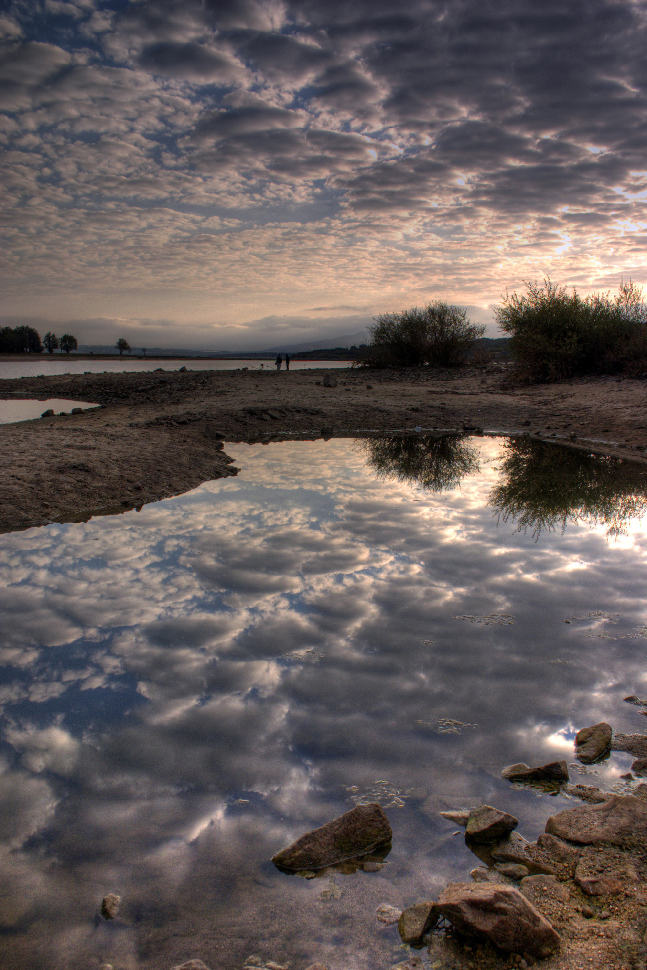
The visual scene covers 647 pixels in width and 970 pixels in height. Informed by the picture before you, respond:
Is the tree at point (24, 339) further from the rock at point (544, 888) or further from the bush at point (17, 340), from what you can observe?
the rock at point (544, 888)

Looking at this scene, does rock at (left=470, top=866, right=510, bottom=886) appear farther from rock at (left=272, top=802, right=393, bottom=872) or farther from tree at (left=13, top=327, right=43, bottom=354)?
tree at (left=13, top=327, right=43, bottom=354)

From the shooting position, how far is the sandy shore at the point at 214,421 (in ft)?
26.4

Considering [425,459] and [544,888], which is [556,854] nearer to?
[544,888]

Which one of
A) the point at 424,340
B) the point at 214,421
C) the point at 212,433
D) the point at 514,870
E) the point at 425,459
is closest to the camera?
the point at 514,870

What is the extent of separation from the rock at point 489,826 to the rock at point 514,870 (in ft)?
0.39

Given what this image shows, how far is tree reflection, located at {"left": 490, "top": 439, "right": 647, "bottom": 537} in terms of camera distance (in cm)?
710

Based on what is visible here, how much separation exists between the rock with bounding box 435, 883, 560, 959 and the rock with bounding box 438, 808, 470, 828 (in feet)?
1.88

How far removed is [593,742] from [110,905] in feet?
7.42

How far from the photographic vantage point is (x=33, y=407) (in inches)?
799

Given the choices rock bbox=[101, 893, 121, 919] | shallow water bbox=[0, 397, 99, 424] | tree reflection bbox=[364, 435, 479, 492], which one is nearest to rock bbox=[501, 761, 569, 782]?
rock bbox=[101, 893, 121, 919]

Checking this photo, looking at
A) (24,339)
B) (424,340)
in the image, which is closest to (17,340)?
(24,339)

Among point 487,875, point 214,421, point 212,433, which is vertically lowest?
point 487,875

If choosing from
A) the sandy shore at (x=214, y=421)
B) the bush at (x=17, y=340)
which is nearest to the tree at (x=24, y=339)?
the bush at (x=17, y=340)

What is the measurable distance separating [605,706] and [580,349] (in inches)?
779
